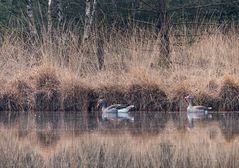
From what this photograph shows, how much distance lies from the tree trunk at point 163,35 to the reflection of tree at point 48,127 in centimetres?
323

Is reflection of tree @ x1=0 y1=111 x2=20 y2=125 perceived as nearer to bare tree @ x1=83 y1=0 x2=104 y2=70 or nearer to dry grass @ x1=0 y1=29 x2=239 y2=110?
dry grass @ x1=0 y1=29 x2=239 y2=110

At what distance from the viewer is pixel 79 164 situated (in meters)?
9.89

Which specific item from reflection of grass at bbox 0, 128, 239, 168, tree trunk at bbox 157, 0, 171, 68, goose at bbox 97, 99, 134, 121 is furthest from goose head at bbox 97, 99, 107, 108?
reflection of grass at bbox 0, 128, 239, 168

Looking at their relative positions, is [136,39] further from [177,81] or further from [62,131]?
[62,131]

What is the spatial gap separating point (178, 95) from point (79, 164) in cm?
676

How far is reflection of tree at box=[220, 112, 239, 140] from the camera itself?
487 inches

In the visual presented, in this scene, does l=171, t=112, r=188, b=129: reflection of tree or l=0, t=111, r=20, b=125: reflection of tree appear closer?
l=171, t=112, r=188, b=129: reflection of tree

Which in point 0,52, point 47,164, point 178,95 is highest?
point 0,52

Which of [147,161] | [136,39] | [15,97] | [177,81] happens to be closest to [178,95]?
[177,81]

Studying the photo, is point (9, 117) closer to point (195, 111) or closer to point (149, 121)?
point (149, 121)

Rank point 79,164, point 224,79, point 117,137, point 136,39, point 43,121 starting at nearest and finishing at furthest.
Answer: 1. point 79,164
2. point 117,137
3. point 43,121
4. point 224,79
5. point 136,39

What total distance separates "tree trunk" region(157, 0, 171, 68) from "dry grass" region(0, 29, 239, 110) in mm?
161

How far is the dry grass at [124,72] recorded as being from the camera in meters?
16.4

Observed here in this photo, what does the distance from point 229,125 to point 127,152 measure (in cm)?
331
